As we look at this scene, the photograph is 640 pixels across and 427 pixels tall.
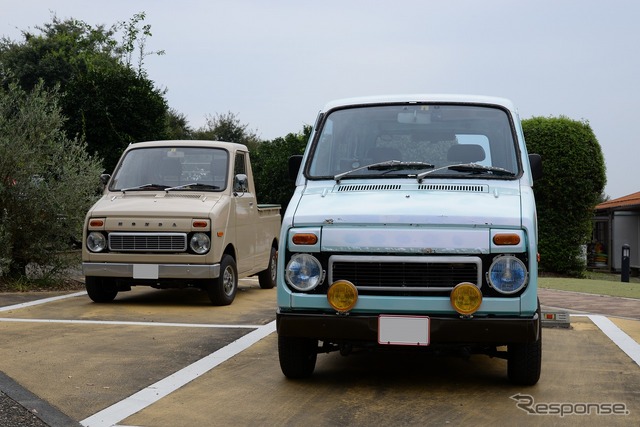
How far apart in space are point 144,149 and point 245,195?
4.95 ft

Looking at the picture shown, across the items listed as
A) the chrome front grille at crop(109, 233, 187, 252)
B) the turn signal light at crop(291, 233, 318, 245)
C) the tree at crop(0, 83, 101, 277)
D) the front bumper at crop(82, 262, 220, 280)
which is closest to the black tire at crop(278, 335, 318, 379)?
the turn signal light at crop(291, 233, 318, 245)

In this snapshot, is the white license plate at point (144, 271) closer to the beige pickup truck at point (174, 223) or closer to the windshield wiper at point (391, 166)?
the beige pickup truck at point (174, 223)

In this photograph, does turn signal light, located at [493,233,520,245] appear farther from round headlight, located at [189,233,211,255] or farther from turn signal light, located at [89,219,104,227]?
turn signal light, located at [89,219,104,227]

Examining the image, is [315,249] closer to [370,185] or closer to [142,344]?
[370,185]

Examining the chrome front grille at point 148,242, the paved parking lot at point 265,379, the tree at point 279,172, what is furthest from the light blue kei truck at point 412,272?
the tree at point 279,172

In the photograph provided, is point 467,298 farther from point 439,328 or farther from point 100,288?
point 100,288

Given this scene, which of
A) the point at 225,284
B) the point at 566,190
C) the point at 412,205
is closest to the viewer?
the point at 412,205

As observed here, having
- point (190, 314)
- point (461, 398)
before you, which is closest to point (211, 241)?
point (190, 314)

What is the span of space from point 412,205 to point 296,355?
4.69 feet

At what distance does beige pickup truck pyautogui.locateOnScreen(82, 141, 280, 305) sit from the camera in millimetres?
10211

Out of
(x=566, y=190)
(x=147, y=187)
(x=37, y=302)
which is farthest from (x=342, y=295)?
(x=566, y=190)

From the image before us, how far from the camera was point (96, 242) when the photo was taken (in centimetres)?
1039

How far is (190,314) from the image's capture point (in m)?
10.0

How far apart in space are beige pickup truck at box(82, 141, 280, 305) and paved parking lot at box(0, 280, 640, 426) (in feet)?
2.72
